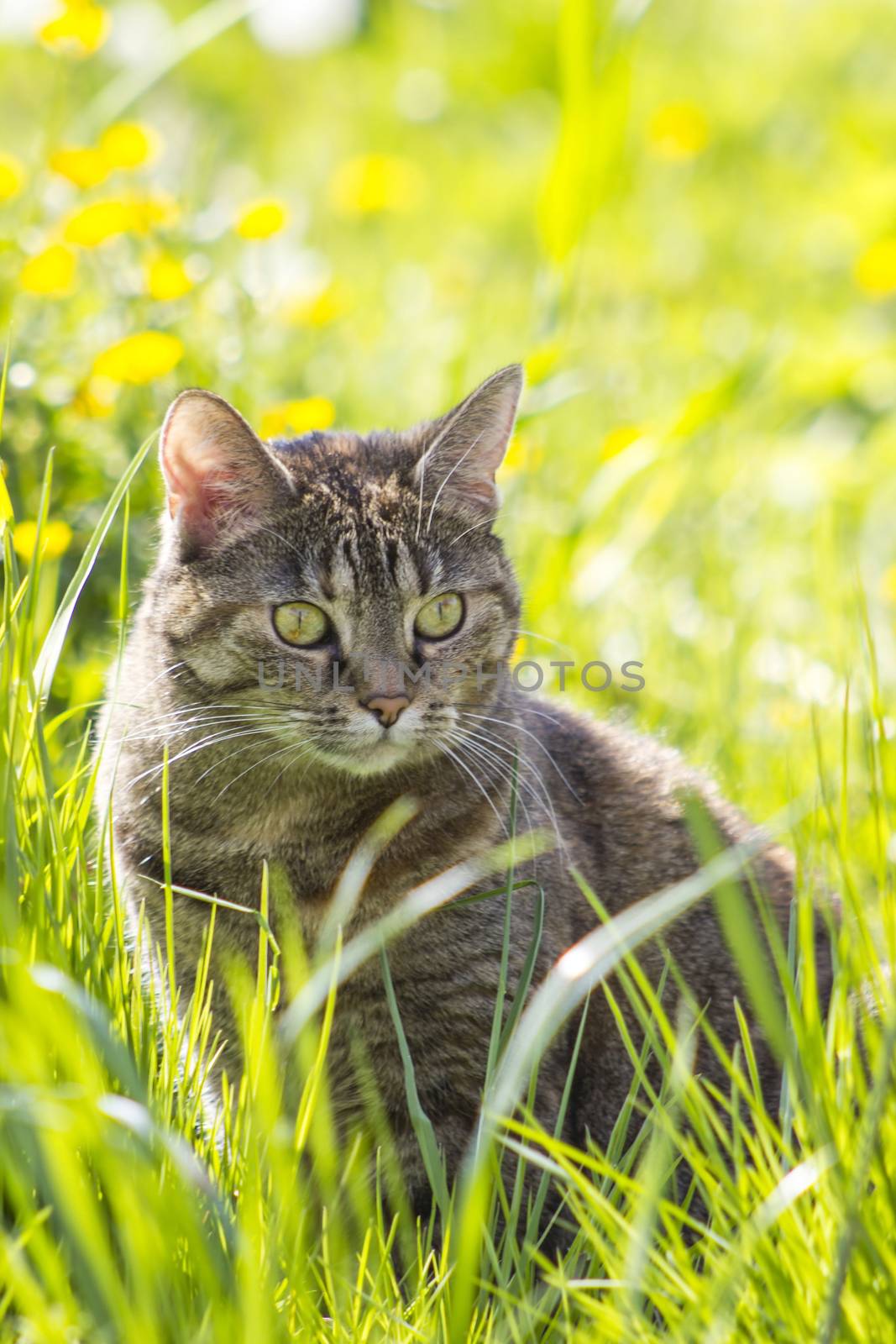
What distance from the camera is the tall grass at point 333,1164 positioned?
0.98m

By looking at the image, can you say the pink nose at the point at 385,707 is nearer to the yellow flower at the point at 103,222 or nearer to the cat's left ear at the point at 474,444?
the cat's left ear at the point at 474,444

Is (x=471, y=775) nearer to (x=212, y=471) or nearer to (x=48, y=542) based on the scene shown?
(x=212, y=471)

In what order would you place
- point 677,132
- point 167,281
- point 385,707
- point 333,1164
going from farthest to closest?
1. point 677,132
2. point 167,281
3. point 385,707
4. point 333,1164

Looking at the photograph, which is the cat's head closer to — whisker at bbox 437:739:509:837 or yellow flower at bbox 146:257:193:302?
whisker at bbox 437:739:509:837

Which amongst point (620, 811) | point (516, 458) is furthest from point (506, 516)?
point (620, 811)

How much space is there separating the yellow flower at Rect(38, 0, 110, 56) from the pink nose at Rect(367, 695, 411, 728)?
171cm

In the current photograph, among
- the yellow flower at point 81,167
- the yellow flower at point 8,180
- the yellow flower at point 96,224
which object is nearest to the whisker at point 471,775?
the yellow flower at point 96,224

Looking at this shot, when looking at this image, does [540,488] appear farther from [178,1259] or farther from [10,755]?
[178,1259]

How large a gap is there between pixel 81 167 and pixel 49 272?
31 centimetres

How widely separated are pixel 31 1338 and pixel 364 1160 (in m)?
0.59

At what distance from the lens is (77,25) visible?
259cm

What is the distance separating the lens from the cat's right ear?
170cm

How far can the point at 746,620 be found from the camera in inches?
115

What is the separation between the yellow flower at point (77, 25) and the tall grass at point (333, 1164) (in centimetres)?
164
